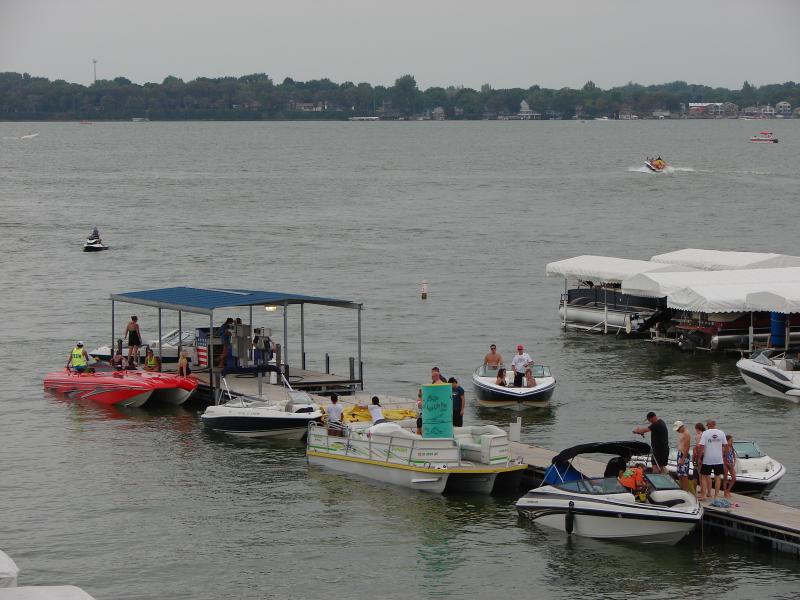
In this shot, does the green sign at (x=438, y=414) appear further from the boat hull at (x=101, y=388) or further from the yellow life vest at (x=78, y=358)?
the yellow life vest at (x=78, y=358)

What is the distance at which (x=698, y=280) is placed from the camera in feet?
150

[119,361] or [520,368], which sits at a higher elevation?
[520,368]

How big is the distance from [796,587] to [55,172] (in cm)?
15798

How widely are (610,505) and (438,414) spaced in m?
5.00

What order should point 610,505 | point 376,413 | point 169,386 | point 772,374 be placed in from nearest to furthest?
point 610,505
point 376,413
point 169,386
point 772,374

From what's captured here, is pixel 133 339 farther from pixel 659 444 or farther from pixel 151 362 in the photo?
pixel 659 444

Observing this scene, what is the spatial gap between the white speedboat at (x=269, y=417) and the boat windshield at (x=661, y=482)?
1001 centimetres

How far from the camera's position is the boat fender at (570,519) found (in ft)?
82.6

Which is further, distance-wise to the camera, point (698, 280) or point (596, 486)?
point (698, 280)

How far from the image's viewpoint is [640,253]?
7988 centimetres

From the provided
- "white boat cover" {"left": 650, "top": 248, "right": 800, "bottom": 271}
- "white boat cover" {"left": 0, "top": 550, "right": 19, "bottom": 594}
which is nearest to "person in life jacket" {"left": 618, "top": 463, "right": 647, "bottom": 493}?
"white boat cover" {"left": 0, "top": 550, "right": 19, "bottom": 594}

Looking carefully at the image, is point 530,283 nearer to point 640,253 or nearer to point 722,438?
point 640,253

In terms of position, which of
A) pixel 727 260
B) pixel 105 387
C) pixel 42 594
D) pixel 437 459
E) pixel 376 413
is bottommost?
pixel 105 387

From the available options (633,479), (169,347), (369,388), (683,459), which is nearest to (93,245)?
(169,347)
